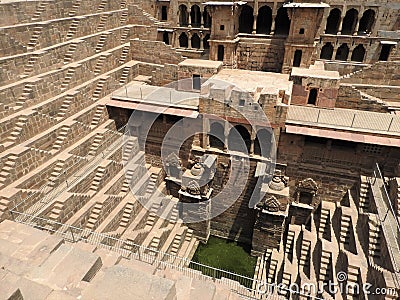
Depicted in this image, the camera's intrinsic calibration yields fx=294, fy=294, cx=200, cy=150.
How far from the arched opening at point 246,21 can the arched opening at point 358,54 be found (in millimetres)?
8345

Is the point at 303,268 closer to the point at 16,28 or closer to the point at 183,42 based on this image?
the point at 16,28

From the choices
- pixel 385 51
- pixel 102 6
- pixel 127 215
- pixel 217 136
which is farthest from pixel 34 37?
pixel 385 51

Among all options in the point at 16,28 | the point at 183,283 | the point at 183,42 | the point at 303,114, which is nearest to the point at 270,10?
the point at 183,42

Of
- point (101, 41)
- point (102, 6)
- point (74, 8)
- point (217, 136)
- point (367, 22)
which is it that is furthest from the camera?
point (367, 22)

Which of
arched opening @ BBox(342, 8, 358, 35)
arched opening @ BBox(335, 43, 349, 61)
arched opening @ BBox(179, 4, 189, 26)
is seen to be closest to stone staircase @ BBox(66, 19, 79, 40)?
arched opening @ BBox(179, 4, 189, 26)

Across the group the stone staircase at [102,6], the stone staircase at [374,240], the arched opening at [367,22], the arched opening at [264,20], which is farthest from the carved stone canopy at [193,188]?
the arched opening at [367,22]

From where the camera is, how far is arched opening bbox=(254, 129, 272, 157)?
16194mm

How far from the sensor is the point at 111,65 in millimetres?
19688

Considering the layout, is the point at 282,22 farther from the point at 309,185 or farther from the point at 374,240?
the point at 374,240

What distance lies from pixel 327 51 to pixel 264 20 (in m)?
5.66

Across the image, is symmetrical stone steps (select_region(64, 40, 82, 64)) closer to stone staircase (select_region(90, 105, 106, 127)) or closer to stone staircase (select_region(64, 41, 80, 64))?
stone staircase (select_region(64, 41, 80, 64))

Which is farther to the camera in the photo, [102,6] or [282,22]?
[282,22]

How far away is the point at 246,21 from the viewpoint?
23.6 metres

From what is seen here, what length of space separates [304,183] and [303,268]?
4.40 meters
